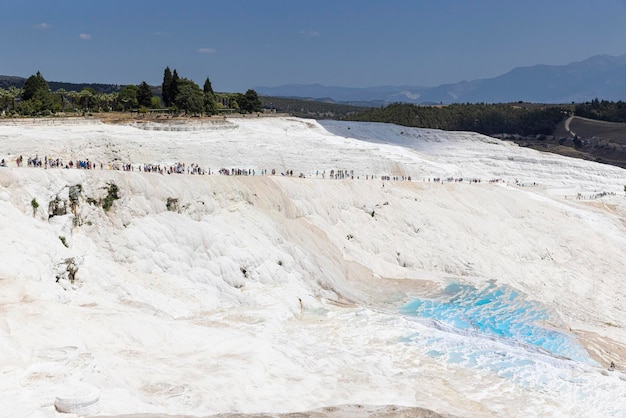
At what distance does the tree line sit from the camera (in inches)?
2308

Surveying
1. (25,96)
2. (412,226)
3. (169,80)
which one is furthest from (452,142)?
(25,96)

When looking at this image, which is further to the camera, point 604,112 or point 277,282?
point 604,112

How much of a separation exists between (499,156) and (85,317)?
5952 centimetres

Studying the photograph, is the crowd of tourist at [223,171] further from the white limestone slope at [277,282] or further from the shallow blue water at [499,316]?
the shallow blue water at [499,316]

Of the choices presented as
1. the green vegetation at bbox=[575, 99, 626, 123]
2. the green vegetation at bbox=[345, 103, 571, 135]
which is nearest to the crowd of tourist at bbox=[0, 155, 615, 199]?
the green vegetation at bbox=[345, 103, 571, 135]

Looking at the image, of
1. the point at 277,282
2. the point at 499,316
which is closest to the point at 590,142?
the point at 499,316

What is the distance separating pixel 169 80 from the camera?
225 feet

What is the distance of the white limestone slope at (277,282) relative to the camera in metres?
15.9

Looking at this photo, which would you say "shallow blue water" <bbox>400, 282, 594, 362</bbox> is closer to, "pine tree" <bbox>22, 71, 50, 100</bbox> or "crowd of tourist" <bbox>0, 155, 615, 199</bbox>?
"crowd of tourist" <bbox>0, 155, 615, 199</bbox>

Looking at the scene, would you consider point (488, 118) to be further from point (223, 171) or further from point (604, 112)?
point (223, 171)

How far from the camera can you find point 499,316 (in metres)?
28.4

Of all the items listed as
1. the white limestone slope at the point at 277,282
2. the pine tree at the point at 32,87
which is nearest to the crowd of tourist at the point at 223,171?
the white limestone slope at the point at 277,282

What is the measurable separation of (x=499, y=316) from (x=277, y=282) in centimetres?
1079

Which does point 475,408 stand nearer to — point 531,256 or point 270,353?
point 270,353
